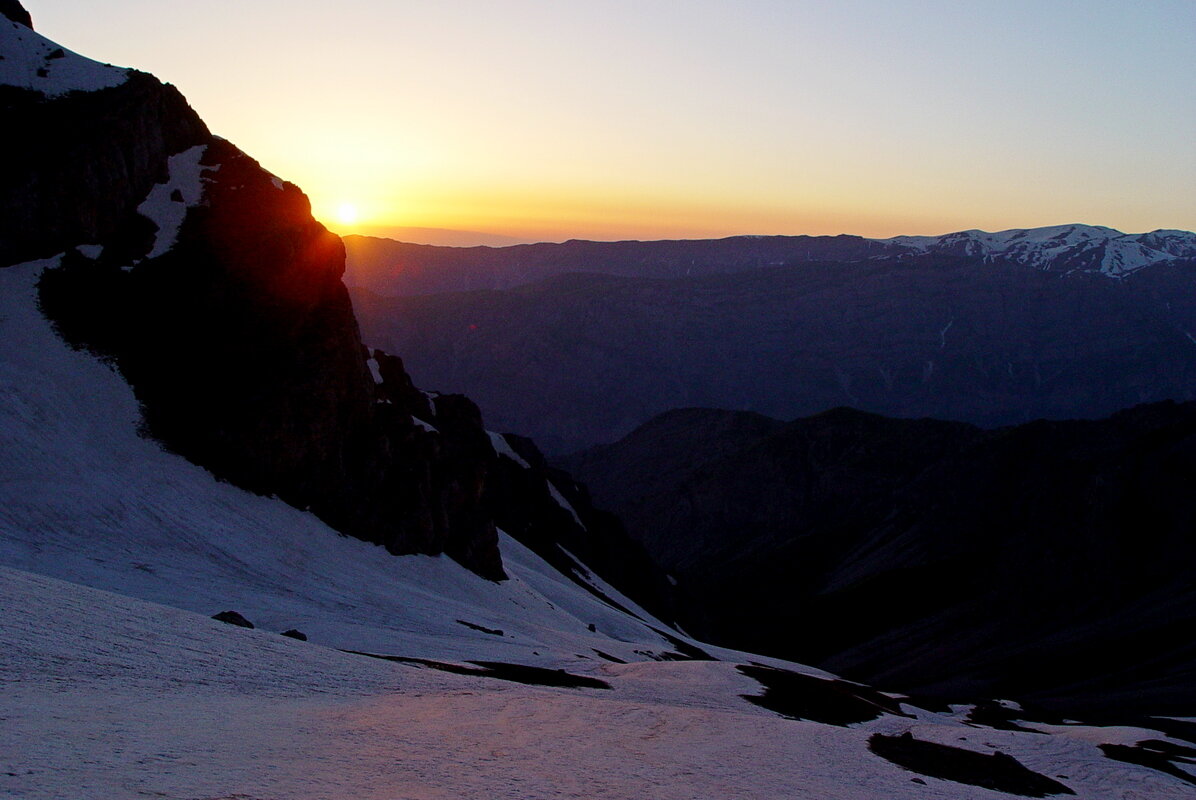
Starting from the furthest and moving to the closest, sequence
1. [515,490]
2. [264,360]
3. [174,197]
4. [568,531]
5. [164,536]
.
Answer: [568,531] → [515,490] → [174,197] → [264,360] → [164,536]

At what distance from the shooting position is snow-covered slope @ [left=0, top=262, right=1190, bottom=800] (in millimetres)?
20594

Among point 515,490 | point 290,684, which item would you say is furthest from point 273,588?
point 515,490

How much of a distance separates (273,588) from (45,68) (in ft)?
142

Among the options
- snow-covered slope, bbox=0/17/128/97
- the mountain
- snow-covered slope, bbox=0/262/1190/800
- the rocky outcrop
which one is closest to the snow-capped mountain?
snow-covered slope, bbox=0/262/1190/800

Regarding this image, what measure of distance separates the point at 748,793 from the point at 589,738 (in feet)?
15.9

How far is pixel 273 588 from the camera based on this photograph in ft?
168

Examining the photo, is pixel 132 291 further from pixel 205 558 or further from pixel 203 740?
pixel 203 740

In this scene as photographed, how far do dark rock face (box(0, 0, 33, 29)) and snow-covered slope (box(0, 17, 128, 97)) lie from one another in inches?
85.0

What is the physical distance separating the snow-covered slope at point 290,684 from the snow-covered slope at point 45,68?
16.4m

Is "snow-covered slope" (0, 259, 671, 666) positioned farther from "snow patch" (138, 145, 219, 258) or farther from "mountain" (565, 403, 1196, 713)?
"mountain" (565, 403, 1196, 713)

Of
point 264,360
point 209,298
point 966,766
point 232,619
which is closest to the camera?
point 966,766

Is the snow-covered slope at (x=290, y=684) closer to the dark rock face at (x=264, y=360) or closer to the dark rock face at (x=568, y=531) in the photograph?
the dark rock face at (x=264, y=360)

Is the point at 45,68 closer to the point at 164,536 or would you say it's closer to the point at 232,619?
the point at 164,536

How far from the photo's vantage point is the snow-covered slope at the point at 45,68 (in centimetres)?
6981
